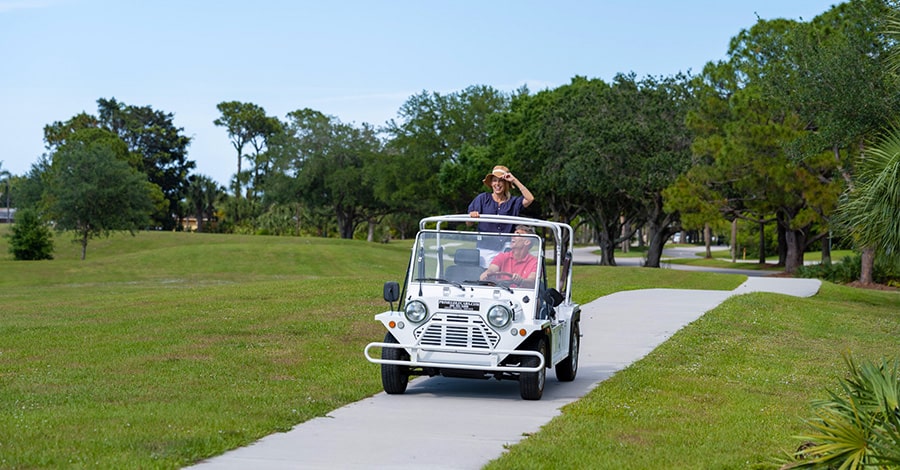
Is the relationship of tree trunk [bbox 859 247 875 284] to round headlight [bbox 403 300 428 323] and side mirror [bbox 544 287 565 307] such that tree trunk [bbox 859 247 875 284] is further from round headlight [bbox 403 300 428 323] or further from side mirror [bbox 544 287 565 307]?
round headlight [bbox 403 300 428 323]

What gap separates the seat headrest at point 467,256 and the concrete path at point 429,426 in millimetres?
1448

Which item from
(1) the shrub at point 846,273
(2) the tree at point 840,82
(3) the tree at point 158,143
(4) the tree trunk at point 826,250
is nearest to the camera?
(2) the tree at point 840,82

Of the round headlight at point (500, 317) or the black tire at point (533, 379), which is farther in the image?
the black tire at point (533, 379)

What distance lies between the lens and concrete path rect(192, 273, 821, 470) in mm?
7586

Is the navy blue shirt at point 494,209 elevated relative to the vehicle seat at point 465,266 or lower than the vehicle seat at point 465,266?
elevated

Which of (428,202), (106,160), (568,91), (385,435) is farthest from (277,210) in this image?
(385,435)

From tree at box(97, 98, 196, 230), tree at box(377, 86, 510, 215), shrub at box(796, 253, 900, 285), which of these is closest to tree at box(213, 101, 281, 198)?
tree at box(97, 98, 196, 230)

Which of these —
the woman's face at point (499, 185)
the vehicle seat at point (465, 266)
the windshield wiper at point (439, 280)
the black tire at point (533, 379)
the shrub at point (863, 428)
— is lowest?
the black tire at point (533, 379)

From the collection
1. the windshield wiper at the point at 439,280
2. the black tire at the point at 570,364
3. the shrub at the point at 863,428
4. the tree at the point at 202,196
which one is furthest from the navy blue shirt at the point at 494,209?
the tree at the point at 202,196

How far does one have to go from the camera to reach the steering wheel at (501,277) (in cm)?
1122

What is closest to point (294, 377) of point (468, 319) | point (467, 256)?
point (467, 256)

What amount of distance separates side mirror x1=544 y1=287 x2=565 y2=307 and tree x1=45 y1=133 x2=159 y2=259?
Answer: 50698 millimetres

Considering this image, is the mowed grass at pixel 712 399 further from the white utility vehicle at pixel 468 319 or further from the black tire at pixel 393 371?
the black tire at pixel 393 371

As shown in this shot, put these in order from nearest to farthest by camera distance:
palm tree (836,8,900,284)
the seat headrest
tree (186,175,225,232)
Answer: the seat headrest → palm tree (836,8,900,284) → tree (186,175,225,232)
